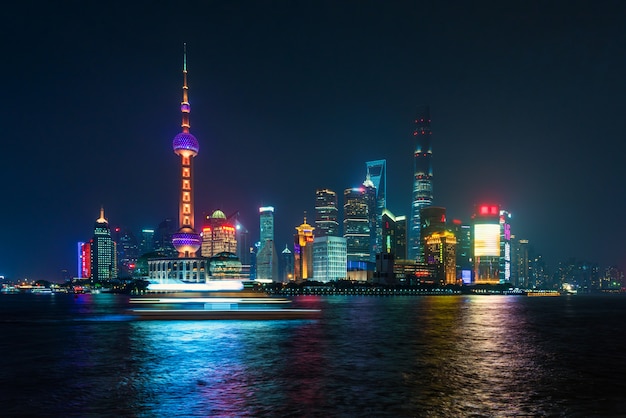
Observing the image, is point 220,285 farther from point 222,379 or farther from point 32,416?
point 32,416

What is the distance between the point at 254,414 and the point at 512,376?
16591mm

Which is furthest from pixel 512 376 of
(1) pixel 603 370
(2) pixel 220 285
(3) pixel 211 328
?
(2) pixel 220 285

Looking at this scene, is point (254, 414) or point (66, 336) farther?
point (66, 336)

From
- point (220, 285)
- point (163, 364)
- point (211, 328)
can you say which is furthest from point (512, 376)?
point (220, 285)

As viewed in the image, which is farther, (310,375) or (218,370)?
(218,370)

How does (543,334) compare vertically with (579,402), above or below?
below

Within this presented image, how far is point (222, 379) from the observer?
2828 cm

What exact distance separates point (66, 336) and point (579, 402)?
49030 mm

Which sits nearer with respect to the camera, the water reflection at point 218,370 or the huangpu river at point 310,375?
the huangpu river at point 310,375

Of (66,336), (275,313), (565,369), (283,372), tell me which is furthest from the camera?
(275,313)

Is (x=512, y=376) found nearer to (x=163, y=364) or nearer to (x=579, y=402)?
(x=579, y=402)

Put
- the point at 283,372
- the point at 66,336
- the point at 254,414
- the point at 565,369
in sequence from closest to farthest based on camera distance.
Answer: the point at 254,414 < the point at 283,372 < the point at 565,369 < the point at 66,336

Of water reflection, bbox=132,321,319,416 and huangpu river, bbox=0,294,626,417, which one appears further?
water reflection, bbox=132,321,319,416

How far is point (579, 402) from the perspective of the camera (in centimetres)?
2341
